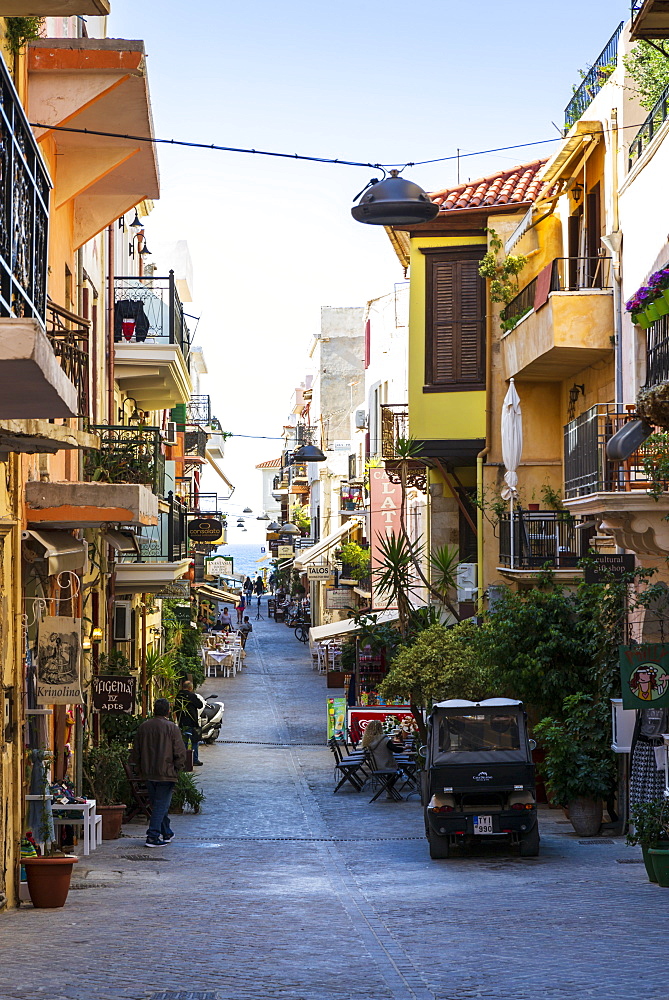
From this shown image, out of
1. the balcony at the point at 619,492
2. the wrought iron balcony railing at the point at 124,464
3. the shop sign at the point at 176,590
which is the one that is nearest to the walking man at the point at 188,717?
the shop sign at the point at 176,590

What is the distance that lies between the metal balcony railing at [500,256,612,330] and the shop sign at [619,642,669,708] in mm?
6823

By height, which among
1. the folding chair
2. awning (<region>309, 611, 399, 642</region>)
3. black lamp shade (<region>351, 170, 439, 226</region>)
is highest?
black lamp shade (<region>351, 170, 439, 226</region>)

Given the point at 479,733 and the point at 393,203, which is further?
the point at 479,733

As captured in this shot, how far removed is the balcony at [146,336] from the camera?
23.6 metres

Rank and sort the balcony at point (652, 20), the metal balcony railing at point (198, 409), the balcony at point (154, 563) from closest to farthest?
the balcony at point (652, 20), the balcony at point (154, 563), the metal balcony railing at point (198, 409)

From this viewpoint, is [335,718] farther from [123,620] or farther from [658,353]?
[658,353]

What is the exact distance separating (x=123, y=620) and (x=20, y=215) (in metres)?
16.0

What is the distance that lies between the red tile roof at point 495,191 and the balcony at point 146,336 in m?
5.69

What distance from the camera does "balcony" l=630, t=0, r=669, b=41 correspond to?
898 centimetres

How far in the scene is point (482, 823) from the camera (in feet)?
49.6

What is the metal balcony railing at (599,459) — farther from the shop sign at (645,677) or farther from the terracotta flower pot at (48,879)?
the terracotta flower pot at (48,879)

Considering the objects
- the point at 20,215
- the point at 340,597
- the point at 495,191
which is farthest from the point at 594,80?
the point at 340,597

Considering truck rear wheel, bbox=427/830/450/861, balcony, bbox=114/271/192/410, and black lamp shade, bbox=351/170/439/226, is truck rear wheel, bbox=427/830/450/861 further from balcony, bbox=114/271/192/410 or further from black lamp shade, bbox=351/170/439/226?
balcony, bbox=114/271/192/410

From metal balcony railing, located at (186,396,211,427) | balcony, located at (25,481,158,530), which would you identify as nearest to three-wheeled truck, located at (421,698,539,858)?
balcony, located at (25,481,158,530)
